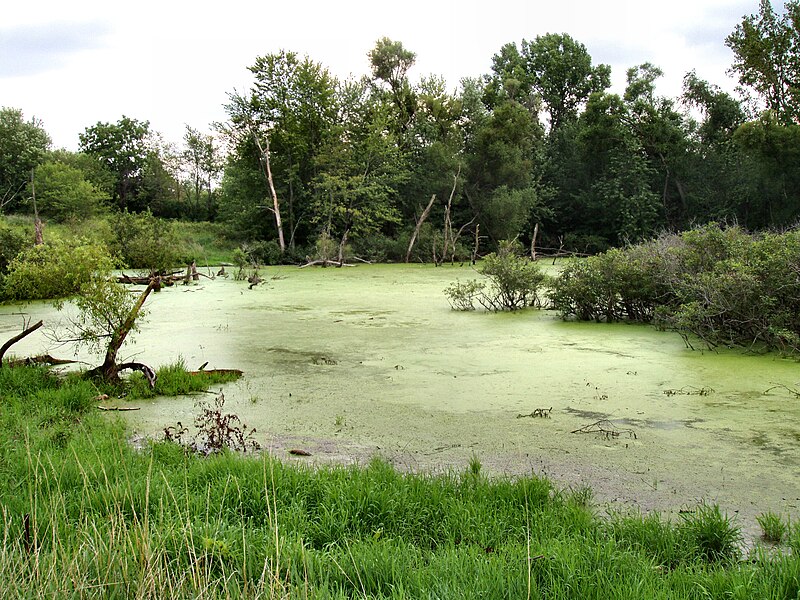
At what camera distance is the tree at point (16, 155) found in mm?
32312

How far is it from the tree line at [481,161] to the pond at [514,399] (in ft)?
46.6

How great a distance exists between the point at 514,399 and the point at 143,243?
15741mm

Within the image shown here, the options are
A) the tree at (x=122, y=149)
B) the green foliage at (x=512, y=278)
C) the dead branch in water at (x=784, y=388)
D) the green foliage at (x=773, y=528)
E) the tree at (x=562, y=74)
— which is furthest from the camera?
the tree at (x=122, y=149)

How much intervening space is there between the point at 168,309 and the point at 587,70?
27.3 m

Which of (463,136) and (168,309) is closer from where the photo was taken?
(168,309)

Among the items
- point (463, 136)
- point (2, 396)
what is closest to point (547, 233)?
point (463, 136)

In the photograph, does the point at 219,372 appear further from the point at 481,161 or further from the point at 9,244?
the point at 481,161

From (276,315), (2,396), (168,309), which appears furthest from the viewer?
(168,309)

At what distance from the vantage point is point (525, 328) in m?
8.68

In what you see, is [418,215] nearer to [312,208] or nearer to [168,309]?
[312,208]

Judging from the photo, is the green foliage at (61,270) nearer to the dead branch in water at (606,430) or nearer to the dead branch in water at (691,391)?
the dead branch in water at (606,430)

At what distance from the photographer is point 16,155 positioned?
3456 cm

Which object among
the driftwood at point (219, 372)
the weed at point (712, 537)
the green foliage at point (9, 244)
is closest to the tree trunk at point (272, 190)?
the green foliage at point (9, 244)

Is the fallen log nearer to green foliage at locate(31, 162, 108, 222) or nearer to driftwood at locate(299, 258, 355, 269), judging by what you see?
driftwood at locate(299, 258, 355, 269)
